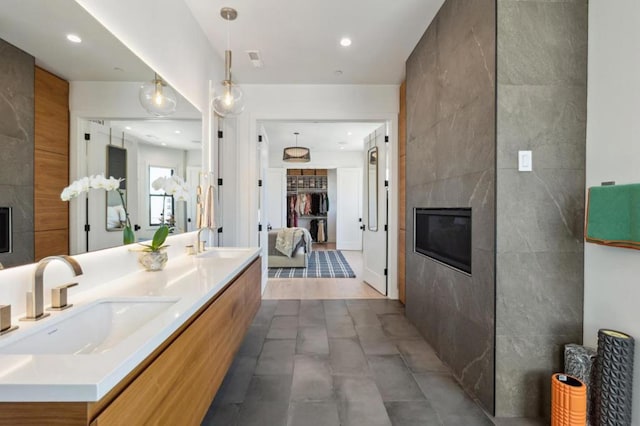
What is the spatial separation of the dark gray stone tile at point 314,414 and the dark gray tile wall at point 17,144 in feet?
4.96

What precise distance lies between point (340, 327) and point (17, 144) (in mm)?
2708

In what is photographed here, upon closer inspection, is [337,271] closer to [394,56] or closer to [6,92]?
[394,56]

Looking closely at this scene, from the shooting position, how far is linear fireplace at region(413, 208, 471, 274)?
207cm

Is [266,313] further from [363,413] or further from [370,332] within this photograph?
[363,413]

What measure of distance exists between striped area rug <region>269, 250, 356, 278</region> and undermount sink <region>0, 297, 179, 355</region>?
152 inches

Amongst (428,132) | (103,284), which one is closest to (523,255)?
(428,132)

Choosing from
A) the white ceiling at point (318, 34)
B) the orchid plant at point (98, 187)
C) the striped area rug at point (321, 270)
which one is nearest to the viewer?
the orchid plant at point (98, 187)

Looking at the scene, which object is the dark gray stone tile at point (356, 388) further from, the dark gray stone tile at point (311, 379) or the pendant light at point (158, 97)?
the pendant light at point (158, 97)

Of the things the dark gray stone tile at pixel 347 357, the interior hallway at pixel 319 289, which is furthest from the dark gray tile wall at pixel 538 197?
the interior hallway at pixel 319 289

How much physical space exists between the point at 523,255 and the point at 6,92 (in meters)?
2.45

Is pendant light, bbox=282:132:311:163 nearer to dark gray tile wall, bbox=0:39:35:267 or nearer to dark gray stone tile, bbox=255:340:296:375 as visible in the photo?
dark gray stone tile, bbox=255:340:296:375

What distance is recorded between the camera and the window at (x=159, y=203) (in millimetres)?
1997

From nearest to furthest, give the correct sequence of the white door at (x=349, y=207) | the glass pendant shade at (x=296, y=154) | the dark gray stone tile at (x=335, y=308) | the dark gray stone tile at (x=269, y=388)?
the dark gray stone tile at (x=269, y=388)
the dark gray stone tile at (x=335, y=308)
the glass pendant shade at (x=296, y=154)
the white door at (x=349, y=207)

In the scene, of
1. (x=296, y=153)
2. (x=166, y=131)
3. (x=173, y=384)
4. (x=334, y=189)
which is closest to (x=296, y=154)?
(x=296, y=153)
